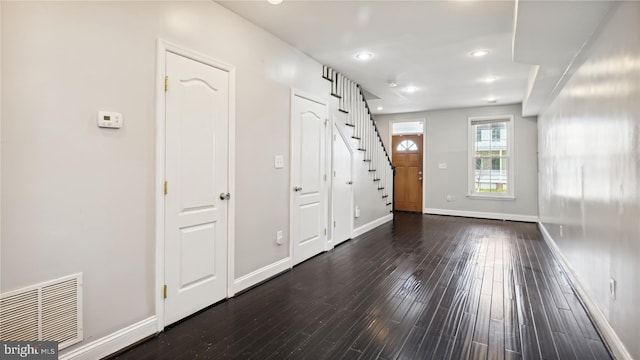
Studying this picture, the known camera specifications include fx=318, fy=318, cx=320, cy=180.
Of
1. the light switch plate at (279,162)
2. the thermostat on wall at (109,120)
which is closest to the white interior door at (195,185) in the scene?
the thermostat on wall at (109,120)

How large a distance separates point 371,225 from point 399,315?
3475 millimetres

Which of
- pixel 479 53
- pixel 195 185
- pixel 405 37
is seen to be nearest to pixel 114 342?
pixel 195 185

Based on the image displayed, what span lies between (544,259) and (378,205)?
2.89 metres

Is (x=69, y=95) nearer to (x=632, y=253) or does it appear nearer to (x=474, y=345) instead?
(x=474, y=345)

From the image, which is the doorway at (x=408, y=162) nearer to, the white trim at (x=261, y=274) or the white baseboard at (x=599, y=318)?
the white baseboard at (x=599, y=318)

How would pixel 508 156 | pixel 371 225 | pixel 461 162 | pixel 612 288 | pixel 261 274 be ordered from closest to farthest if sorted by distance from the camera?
pixel 612 288 → pixel 261 274 → pixel 371 225 → pixel 508 156 → pixel 461 162

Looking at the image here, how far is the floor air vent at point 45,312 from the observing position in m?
1.60

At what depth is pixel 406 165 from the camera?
8.39 m

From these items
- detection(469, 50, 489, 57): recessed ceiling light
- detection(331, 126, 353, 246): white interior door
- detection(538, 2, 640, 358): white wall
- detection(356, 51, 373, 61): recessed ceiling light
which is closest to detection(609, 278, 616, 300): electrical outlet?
detection(538, 2, 640, 358): white wall

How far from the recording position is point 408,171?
330 inches

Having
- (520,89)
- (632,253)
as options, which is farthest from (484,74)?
(632,253)

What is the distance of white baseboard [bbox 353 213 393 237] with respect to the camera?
5409mm

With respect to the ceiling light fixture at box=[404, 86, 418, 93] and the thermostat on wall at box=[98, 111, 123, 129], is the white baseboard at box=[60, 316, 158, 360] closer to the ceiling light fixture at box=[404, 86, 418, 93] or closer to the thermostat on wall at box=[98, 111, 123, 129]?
the thermostat on wall at box=[98, 111, 123, 129]

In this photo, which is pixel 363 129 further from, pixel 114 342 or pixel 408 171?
pixel 114 342
